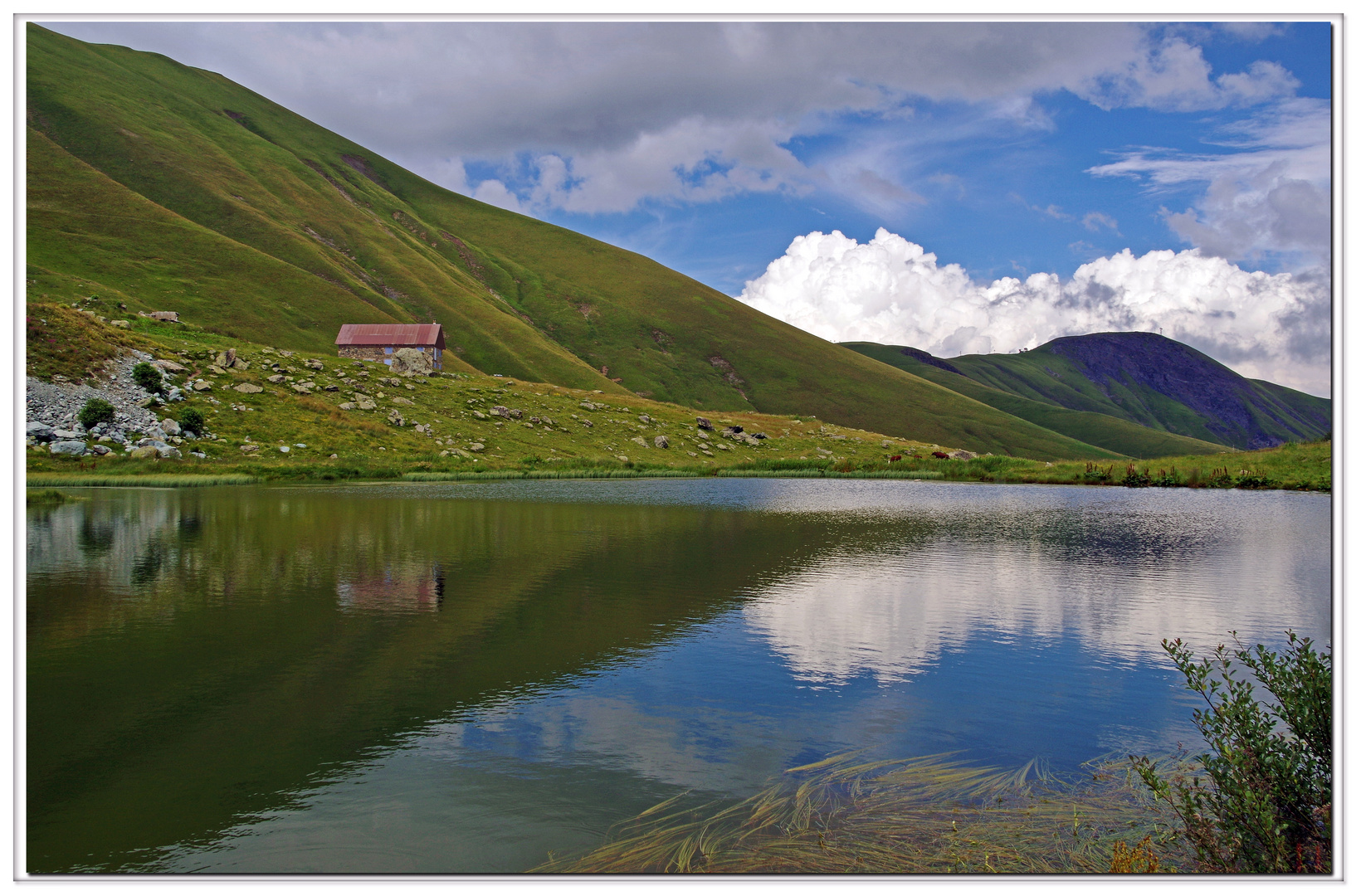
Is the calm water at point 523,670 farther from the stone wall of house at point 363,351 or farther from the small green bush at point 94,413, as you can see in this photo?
the stone wall of house at point 363,351

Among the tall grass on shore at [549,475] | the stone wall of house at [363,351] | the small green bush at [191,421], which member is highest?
the stone wall of house at [363,351]

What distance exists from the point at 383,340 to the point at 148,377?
6830 cm

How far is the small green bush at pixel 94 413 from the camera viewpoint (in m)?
58.3

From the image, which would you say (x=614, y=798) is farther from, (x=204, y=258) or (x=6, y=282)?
(x=204, y=258)

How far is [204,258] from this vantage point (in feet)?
479

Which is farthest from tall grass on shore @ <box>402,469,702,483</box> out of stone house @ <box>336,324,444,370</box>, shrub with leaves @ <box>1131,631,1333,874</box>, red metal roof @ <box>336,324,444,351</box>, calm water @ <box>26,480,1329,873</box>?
red metal roof @ <box>336,324,444,351</box>

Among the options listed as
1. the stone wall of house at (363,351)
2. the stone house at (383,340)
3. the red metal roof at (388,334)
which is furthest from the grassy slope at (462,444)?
the stone wall of house at (363,351)

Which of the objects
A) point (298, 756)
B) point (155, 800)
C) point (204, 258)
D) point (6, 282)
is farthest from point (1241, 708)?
point (204, 258)

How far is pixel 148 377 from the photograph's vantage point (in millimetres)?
66125

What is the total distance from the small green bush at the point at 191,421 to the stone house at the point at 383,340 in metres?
67.1

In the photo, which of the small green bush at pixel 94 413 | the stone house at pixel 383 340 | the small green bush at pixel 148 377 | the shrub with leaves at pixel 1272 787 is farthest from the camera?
the stone house at pixel 383 340

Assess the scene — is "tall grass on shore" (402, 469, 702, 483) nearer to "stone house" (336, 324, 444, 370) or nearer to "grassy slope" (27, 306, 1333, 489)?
"grassy slope" (27, 306, 1333, 489)

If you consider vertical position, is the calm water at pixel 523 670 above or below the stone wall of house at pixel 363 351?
below
